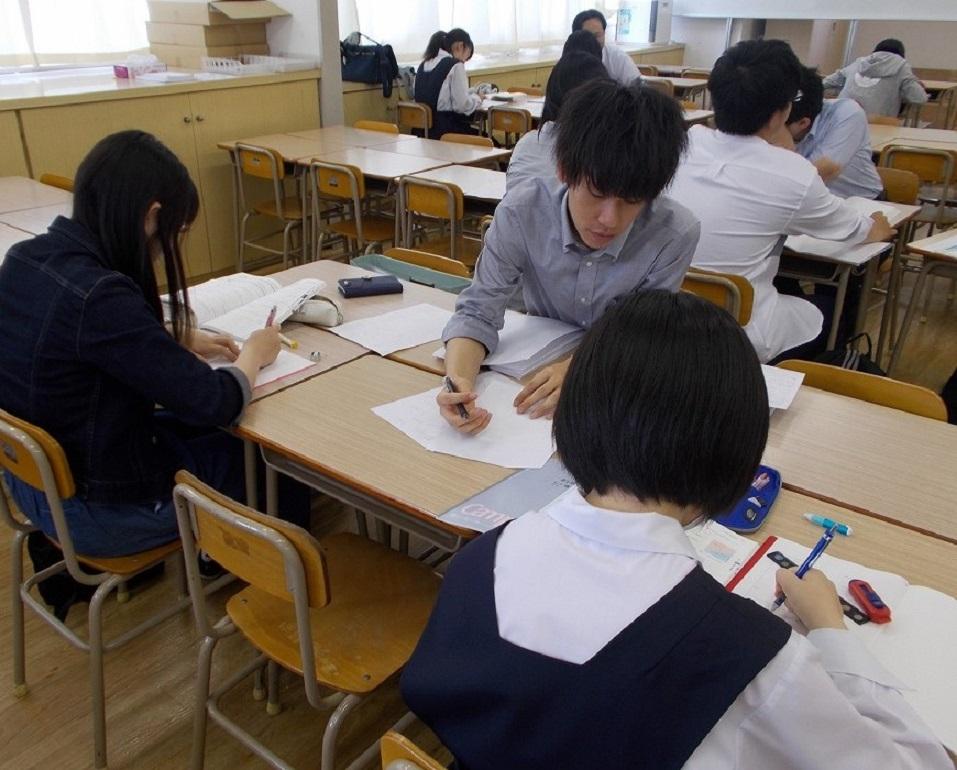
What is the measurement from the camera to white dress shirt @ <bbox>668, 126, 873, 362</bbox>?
238 centimetres

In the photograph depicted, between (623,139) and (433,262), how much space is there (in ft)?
3.47

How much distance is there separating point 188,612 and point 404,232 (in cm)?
215

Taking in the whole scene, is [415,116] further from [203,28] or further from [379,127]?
[203,28]

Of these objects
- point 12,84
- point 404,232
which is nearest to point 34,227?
point 404,232

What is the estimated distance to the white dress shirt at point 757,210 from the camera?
2.38m

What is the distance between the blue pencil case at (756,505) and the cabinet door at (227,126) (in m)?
3.93

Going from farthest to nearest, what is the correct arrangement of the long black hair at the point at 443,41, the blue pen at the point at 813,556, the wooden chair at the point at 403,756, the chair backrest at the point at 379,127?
the long black hair at the point at 443,41
the chair backrest at the point at 379,127
the blue pen at the point at 813,556
the wooden chair at the point at 403,756

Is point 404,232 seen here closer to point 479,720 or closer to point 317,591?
point 317,591

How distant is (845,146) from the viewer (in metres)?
3.46

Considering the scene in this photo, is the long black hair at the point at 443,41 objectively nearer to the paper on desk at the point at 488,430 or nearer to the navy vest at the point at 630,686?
the paper on desk at the point at 488,430

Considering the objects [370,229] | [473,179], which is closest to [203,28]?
[370,229]

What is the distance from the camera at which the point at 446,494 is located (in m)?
1.34

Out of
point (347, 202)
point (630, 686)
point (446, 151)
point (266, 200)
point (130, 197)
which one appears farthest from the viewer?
point (266, 200)

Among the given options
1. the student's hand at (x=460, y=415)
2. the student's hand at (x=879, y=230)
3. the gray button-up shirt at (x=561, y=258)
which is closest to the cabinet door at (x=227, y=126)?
the gray button-up shirt at (x=561, y=258)
